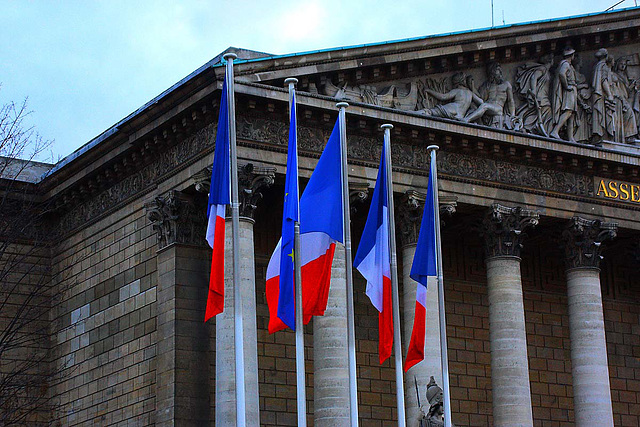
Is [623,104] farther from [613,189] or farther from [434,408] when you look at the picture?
[434,408]

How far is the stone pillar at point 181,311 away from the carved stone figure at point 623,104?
13.3 metres

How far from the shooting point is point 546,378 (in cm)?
4106

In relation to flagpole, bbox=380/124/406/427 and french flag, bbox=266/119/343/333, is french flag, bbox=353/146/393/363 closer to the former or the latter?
flagpole, bbox=380/124/406/427

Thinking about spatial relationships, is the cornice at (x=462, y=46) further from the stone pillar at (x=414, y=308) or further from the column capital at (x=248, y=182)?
the stone pillar at (x=414, y=308)

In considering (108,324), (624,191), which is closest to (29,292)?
(108,324)

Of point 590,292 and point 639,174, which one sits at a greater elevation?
point 639,174

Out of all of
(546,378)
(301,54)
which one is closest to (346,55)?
(301,54)

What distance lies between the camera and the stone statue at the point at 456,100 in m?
36.2

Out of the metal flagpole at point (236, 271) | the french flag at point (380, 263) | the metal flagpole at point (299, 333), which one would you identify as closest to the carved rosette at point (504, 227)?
the french flag at point (380, 263)

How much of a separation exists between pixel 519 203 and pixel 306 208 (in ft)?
42.8

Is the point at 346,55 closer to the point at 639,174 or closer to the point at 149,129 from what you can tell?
the point at 149,129

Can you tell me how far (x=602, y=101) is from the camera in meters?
39.0

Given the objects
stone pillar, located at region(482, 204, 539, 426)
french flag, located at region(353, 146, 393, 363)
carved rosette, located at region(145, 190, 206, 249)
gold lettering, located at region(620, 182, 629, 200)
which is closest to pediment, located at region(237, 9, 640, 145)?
gold lettering, located at region(620, 182, 629, 200)

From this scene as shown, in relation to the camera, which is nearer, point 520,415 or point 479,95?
point 520,415
